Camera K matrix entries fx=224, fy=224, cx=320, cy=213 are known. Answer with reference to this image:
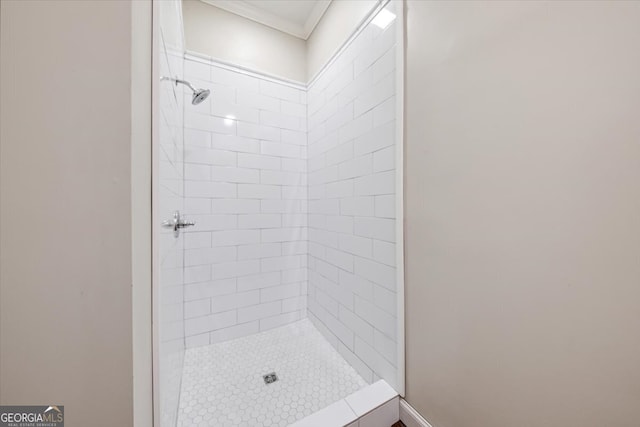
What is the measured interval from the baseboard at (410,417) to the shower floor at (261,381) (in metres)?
0.25

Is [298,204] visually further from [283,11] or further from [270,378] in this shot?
[283,11]

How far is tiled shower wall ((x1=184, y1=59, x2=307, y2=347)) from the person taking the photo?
1.47m

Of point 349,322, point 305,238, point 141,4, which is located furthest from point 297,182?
point 141,4

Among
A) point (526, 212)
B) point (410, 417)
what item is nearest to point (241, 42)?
point (526, 212)

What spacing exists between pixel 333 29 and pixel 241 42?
26.2 inches

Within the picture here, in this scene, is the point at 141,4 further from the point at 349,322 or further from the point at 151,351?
the point at 349,322

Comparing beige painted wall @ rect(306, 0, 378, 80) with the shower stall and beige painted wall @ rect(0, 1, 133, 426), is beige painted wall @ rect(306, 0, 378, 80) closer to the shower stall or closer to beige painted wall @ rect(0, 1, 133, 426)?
the shower stall

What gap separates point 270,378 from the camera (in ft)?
4.02

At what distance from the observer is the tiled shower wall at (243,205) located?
1473mm

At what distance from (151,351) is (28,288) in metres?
0.35

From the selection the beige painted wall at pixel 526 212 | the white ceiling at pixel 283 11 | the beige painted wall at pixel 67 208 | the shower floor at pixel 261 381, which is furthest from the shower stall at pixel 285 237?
the white ceiling at pixel 283 11

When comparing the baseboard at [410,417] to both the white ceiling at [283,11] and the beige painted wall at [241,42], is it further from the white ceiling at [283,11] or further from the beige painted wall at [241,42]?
the white ceiling at [283,11]

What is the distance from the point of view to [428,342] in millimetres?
899

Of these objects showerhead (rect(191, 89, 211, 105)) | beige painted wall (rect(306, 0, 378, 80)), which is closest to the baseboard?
showerhead (rect(191, 89, 211, 105))
